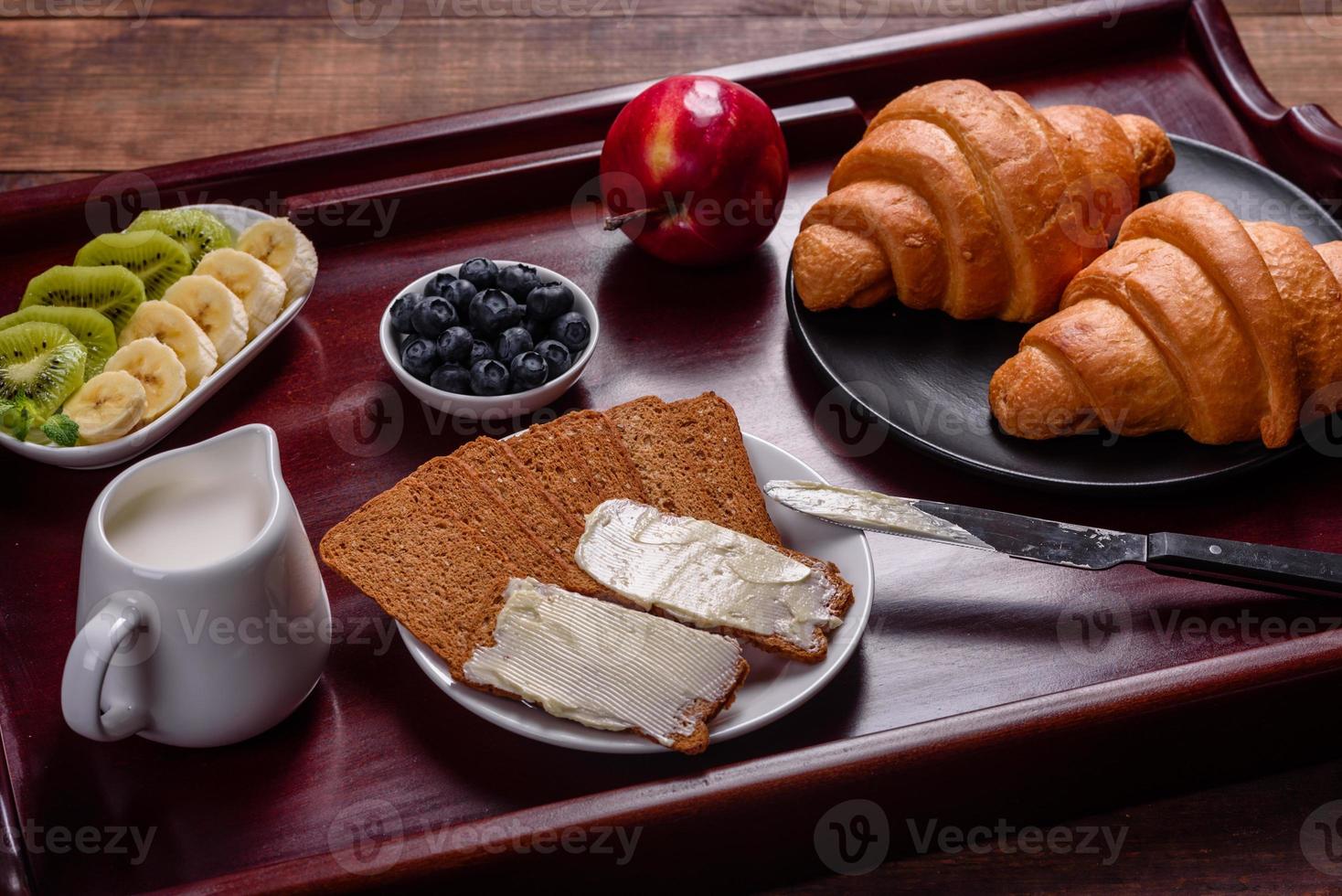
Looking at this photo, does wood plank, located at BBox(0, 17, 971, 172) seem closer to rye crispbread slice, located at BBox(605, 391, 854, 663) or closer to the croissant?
the croissant

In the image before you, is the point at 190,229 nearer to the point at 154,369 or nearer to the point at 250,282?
the point at 250,282

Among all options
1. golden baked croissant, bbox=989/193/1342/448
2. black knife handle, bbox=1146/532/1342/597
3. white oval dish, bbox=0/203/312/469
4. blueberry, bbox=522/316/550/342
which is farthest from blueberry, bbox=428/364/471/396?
black knife handle, bbox=1146/532/1342/597

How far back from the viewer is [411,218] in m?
1.79

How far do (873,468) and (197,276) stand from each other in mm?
886

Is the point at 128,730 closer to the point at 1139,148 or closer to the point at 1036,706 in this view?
the point at 1036,706

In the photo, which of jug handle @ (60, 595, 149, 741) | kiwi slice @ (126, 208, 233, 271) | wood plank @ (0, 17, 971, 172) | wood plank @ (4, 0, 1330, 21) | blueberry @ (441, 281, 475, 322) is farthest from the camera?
wood plank @ (4, 0, 1330, 21)

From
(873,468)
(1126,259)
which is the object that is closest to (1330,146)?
(1126,259)

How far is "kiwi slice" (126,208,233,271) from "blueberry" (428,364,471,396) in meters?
0.40

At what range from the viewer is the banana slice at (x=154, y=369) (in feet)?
4.82

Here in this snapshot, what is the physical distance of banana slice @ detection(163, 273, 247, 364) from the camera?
154 centimetres

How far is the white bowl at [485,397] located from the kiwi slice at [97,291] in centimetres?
32

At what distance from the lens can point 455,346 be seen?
4.90ft

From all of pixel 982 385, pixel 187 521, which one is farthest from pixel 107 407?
pixel 982 385

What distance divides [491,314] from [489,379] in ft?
0.30
